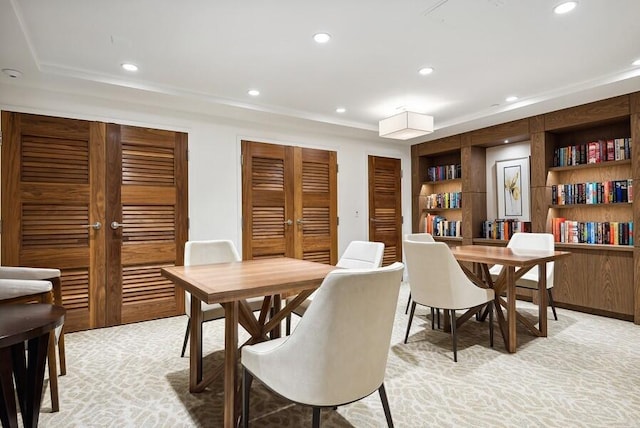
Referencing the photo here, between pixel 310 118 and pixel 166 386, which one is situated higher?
pixel 310 118

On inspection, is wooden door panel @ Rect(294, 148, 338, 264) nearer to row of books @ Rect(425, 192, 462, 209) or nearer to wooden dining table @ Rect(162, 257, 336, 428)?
row of books @ Rect(425, 192, 462, 209)

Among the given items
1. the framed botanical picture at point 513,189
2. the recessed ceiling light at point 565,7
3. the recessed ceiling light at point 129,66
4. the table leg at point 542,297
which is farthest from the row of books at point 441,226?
the recessed ceiling light at point 129,66

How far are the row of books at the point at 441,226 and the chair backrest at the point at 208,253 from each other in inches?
140

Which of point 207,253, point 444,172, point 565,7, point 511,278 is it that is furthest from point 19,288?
point 444,172

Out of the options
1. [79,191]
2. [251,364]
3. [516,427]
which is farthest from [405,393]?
[79,191]

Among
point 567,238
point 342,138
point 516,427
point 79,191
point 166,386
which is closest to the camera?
point 516,427

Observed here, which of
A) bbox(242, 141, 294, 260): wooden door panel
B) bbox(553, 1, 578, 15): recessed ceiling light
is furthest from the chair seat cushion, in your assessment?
bbox(553, 1, 578, 15): recessed ceiling light

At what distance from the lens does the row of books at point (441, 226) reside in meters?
5.16

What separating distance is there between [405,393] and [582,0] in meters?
2.54

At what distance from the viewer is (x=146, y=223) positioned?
3527 mm

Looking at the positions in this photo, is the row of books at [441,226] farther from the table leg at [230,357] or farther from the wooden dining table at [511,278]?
the table leg at [230,357]

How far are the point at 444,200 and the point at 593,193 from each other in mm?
1886

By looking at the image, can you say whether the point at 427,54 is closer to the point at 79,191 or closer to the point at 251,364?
the point at 251,364

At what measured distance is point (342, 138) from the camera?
4934 millimetres
